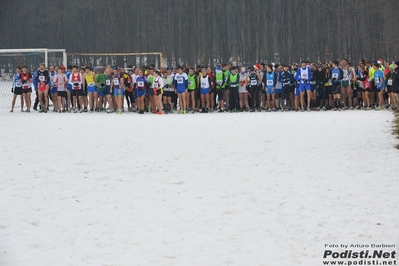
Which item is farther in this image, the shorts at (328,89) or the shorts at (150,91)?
the shorts at (150,91)

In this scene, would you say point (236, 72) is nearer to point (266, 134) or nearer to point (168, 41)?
point (266, 134)

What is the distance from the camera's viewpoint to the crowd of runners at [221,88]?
99.2 ft

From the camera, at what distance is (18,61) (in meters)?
44.4

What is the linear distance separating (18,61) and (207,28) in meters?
30.8

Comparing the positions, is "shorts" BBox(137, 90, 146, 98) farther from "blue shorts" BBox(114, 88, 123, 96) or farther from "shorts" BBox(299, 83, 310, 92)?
"shorts" BBox(299, 83, 310, 92)

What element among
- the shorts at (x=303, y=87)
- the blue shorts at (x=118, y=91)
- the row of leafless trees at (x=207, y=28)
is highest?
the row of leafless trees at (x=207, y=28)

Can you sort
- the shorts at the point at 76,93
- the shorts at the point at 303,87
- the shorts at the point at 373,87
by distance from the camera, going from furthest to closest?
the shorts at the point at 76,93 → the shorts at the point at 303,87 → the shorts at the point at 373,87

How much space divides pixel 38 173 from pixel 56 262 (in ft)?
21.6

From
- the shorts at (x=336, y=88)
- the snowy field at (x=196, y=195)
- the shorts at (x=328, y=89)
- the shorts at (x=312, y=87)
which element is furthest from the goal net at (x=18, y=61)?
the snowy field at (x=196, y=195)

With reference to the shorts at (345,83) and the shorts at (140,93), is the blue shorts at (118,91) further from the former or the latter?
the shorts at (345,83)

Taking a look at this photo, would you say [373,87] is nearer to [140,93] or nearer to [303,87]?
[303,87]

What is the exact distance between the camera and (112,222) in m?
11.5

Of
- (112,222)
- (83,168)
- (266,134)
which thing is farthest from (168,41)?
(112,222)

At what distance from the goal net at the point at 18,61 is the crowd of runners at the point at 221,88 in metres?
7.65
